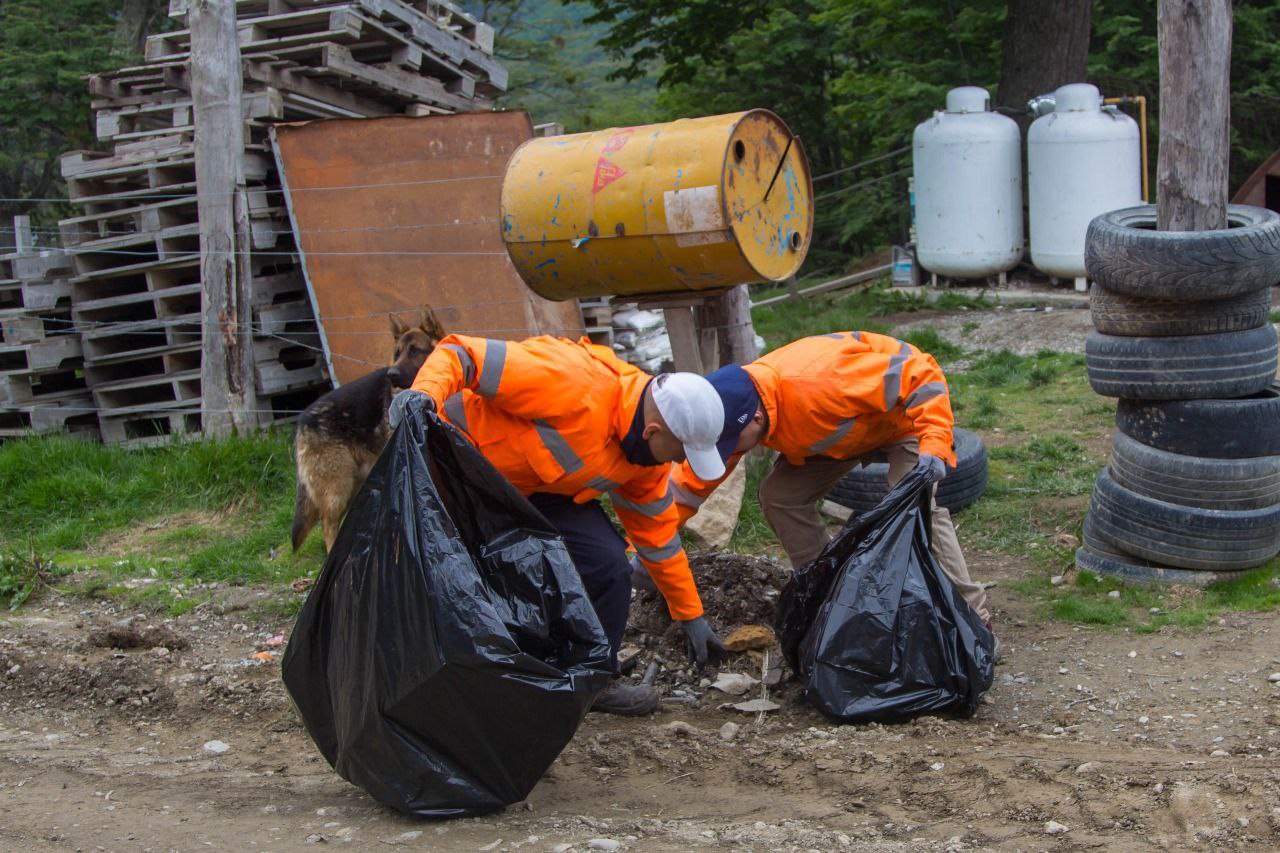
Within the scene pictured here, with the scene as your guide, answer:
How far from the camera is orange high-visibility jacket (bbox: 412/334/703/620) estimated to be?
12.0ft

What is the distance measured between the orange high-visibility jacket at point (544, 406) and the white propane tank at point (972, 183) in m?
8.91

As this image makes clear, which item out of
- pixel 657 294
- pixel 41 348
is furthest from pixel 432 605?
pixel 41 348

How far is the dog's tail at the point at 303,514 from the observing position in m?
5.91

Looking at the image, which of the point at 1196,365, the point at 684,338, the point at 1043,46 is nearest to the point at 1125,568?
the point at 1196,365

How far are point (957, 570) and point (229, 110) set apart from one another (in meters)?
5.11

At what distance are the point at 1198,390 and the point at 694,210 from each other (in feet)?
7.09

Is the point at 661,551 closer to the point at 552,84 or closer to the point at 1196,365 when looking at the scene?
the point at 1196,365

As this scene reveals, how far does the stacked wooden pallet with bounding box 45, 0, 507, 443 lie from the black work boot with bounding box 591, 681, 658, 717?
3941mm

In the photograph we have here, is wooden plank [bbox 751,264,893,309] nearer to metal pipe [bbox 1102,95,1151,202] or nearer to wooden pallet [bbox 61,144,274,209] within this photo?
metal pipe [bbox 1102,95,1151,202]

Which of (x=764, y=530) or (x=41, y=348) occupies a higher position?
(x=41, y=348)

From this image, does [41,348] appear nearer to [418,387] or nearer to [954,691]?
[418,387]

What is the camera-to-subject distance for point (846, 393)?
4.21m

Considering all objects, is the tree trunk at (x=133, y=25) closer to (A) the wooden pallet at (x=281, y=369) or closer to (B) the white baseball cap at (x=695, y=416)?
(A) the wooden pallet at (x=281, y=369)

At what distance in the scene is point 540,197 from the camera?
533cm
